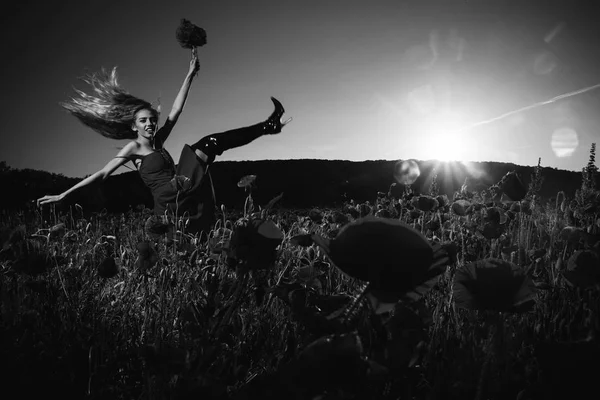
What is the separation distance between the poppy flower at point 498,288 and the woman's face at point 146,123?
476 cm

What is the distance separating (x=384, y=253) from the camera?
519mm

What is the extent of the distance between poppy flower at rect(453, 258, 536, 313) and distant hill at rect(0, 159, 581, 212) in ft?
9.37

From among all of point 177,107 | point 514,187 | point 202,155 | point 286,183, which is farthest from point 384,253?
point 286,183

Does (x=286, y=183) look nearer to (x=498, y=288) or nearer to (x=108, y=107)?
(x=108, y=107)

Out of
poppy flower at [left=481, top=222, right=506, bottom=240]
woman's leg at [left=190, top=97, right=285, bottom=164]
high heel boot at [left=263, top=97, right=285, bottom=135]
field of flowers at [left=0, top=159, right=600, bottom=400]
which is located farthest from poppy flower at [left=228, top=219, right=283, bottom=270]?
high heel boot at [left=263, top=97, right=285, bottom=135]

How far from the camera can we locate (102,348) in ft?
2.89

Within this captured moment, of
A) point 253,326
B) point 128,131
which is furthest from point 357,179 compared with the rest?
point 253,326

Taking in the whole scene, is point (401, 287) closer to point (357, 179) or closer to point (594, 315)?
point (594, 315)

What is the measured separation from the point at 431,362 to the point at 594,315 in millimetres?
384

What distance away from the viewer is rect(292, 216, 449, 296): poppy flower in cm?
52

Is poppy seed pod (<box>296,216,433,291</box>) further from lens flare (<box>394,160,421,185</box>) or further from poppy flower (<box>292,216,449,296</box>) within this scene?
lens flare (<box>394,160,421,185</box>)

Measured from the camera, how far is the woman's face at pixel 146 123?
4637mm

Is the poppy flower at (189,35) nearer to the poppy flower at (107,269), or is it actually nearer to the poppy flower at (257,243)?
the poppy flower at (107,269)

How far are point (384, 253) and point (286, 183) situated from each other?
13.9m
